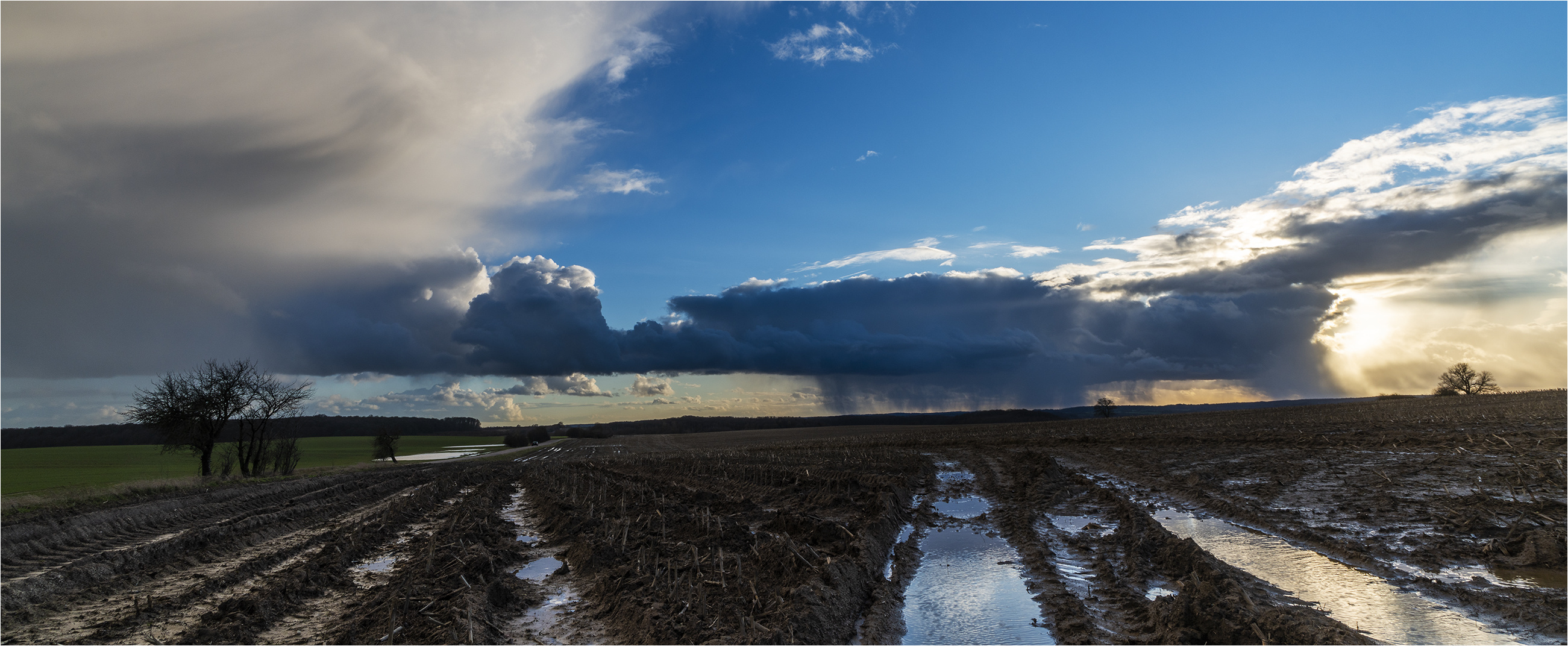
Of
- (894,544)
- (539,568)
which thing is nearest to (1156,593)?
(894,544)

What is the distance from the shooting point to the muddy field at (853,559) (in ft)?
29.2

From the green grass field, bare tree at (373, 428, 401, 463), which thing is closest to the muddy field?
the green grass field

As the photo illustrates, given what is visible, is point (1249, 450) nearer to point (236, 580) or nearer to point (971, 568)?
point (971, 568)

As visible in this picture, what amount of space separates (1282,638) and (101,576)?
20318mm

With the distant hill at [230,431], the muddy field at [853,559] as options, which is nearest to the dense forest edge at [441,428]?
the distant hill at [230,431]

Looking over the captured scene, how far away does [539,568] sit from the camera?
45.3 ft

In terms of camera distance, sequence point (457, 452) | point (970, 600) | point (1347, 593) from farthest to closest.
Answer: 1. point (457, 452)
2. point (970, 600)
3. point (1347, 593)

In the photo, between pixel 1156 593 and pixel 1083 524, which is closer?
pixel 1156 593

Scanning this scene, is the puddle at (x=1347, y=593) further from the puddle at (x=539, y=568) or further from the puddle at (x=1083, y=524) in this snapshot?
the puddle at (x=539, y=568)

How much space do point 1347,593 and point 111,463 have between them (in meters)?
96.8

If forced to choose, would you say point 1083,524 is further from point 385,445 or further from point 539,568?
point 385,445

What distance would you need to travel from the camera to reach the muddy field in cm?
891

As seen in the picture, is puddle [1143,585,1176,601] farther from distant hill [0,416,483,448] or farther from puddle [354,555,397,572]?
distant hill [0,416,483,448]

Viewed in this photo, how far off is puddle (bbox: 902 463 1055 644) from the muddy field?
0.07 meters
